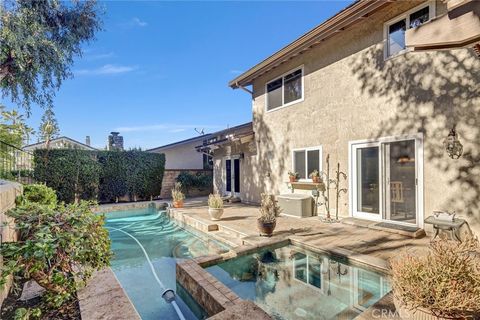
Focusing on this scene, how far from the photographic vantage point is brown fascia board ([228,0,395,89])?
742 centimetres

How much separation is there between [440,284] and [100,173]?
55.4 ft

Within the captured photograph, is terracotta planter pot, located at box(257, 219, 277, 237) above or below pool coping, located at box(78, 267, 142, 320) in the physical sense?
below

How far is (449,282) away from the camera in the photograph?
257 centimetres

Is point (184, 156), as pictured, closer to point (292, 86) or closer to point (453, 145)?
point (292, 86)

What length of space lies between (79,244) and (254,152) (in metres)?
11.0

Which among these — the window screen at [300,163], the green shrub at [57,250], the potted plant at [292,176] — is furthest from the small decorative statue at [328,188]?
the green shrub at [57,250]

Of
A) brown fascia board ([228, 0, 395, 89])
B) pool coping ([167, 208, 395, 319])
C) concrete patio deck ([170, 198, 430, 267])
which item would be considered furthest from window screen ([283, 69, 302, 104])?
pool coping ([167, 208, 395, 319])

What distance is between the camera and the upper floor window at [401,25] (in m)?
6.68

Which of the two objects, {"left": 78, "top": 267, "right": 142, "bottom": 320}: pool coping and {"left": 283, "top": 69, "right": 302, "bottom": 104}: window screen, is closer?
{"left": 78, "top": 267, "right": 142, "bottom": 320}: pool coping

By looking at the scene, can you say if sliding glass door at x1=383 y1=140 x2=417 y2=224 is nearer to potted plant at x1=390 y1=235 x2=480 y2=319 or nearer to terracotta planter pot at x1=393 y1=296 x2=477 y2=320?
potted plant at x1=390 y1=235 x2=480 y2=319

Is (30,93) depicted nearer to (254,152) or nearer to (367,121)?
(254,152)

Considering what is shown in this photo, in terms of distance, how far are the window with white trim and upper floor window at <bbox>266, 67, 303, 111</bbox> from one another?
7.48ft

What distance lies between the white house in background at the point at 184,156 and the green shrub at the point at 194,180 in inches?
89.4

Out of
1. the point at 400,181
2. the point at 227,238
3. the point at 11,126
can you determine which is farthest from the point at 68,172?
the point at 400,181
